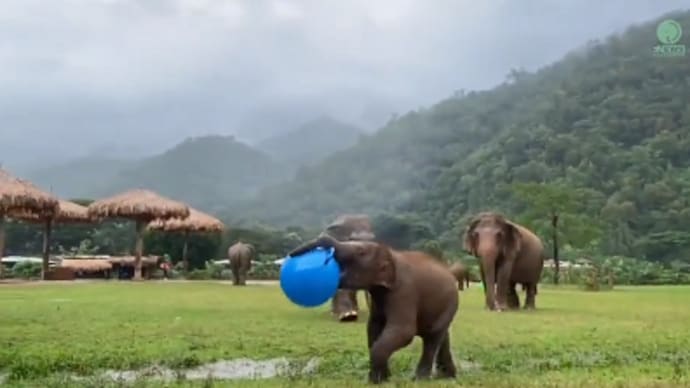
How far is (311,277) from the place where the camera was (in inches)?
244

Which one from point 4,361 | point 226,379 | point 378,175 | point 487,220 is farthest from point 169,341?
point 378,175

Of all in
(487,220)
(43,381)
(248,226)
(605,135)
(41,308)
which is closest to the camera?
(43,381)

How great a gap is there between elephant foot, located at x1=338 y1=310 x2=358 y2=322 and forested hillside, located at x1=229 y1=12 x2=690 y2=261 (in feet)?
59.0

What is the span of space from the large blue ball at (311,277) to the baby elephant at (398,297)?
0.07 m

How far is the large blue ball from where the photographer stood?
621 centimetres

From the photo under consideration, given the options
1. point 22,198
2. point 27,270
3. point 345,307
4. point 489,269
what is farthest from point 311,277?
point 27,270

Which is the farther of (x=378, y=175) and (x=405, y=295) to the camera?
(x=378, y=175)

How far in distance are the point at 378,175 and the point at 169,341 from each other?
106 ft

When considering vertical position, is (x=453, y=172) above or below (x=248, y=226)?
above

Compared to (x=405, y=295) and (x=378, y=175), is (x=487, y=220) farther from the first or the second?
(x=378, y=175)

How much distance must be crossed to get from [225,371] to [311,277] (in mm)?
1520

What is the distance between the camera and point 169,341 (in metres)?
9.25

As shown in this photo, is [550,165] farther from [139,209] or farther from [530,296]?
[530,296]

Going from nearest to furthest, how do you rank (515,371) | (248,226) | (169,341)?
(515,371) < (169,341) < (248,226)
